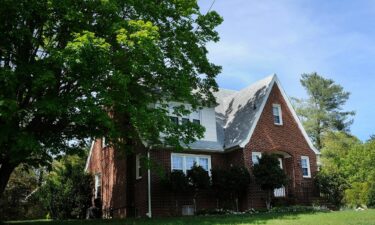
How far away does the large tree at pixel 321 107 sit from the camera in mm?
55156

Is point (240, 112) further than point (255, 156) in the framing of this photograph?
Yes

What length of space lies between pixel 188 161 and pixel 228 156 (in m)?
2.89

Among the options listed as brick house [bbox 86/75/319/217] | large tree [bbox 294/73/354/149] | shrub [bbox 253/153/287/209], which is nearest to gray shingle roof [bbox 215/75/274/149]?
brick house [bbox 86/75/319/217]

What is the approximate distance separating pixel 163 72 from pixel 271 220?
306 inches

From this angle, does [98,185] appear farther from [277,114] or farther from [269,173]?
[277,114]

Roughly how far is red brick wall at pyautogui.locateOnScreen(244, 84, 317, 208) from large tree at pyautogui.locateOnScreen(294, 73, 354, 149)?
90.0ft

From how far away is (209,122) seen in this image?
2680 cm

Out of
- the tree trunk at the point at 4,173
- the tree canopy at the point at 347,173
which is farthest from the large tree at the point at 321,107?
the tree trunk at the point at 4,173

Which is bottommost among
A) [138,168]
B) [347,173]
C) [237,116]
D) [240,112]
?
[347,173]

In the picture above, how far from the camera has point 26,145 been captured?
15.0m

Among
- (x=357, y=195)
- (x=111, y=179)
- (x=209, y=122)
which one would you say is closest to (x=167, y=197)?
(x=209, y=122)

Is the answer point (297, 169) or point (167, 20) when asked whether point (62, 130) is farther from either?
point (297, 169)

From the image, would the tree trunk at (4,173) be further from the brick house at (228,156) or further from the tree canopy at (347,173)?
the tree canopy at (347,173)

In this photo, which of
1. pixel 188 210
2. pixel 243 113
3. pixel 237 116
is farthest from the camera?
pixel 237 116
